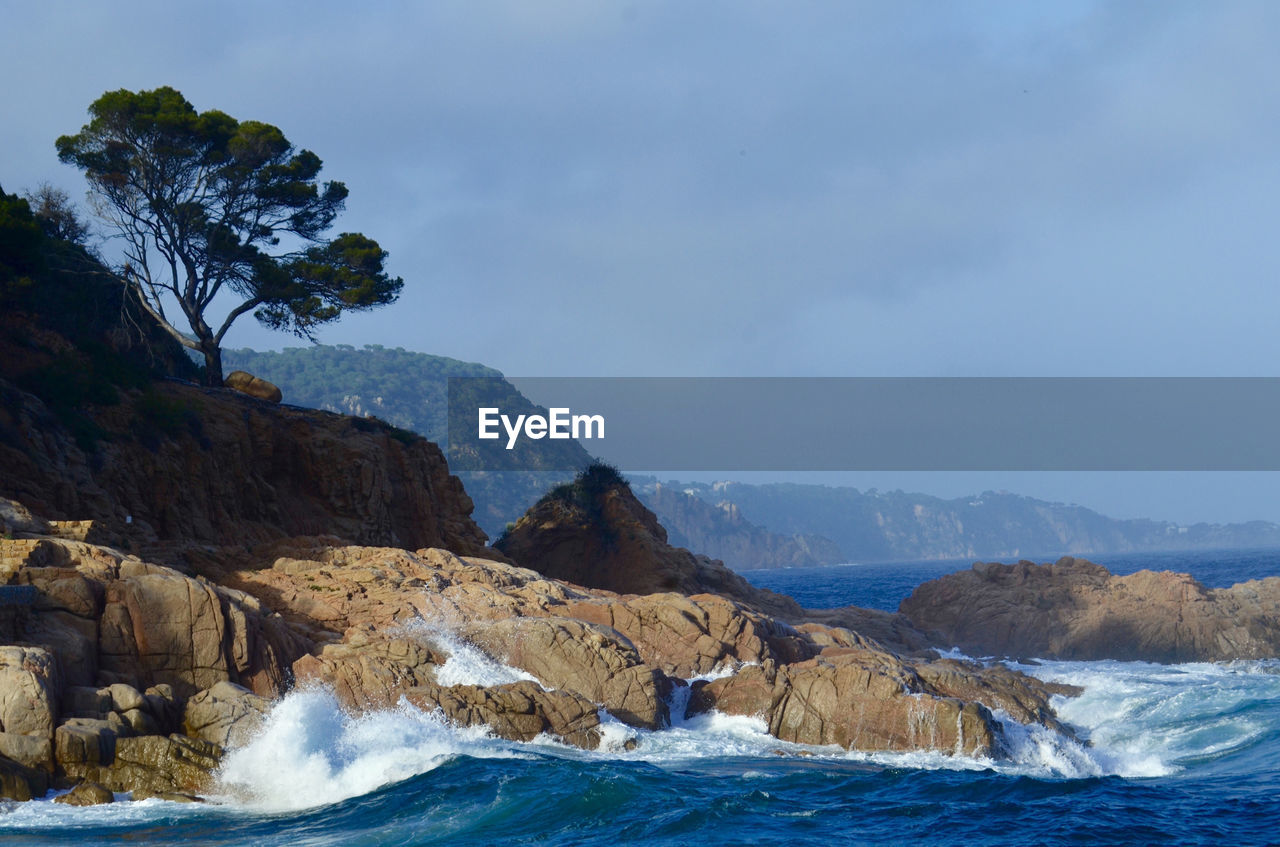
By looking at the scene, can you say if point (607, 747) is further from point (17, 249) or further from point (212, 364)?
point (212, 364)

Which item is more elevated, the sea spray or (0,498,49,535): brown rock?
(0,498,49,535): brown rock

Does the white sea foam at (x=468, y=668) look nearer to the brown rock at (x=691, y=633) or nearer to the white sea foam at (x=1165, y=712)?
the brown rock at (x=691, y=633)

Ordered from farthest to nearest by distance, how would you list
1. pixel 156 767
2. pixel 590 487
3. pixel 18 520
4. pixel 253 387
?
1. pixel 590 487
2. pixel 253 387
3. pixel 18 520
4. pixel 156 767

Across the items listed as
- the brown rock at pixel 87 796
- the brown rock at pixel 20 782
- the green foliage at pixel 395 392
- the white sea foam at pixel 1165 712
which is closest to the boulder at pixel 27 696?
the brown rock at pixel 20 782

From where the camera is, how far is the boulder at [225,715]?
18.4m

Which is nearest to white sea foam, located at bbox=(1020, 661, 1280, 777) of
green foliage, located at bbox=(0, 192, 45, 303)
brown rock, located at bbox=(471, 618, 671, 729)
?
brown rock, located at bbox=(471, 618, 671, 729)

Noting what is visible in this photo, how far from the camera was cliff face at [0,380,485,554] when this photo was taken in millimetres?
26594

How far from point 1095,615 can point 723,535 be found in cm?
14314

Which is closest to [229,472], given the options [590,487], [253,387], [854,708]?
[253,387]

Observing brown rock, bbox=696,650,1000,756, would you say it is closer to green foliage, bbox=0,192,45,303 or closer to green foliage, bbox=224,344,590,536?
green foliage, bbox=0,192,45,303

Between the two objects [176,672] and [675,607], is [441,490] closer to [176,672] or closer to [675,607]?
[675,607]

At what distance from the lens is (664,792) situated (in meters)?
17.4

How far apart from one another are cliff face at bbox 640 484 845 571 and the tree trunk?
135 meters

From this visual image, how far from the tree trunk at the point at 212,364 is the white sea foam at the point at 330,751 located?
18.6 metres
